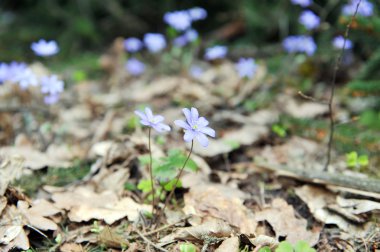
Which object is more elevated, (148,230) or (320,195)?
(320,195)

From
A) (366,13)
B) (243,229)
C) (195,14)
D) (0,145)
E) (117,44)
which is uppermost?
(366,13)

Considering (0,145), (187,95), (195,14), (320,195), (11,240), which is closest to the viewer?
(11,240)

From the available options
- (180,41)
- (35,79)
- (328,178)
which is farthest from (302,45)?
(35,79)

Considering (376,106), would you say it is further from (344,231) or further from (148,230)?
(148,230)

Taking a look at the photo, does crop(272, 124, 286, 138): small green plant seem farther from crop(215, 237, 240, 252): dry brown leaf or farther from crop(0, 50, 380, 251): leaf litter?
crop(215, 237, 240, 252): dry brown leaf

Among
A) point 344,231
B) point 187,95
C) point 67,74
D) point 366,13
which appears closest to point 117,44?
point 67,74

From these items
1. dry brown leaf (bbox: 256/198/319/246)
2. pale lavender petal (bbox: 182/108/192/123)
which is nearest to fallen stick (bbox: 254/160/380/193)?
dry brown leaf (bbox: 256/198/319/246)

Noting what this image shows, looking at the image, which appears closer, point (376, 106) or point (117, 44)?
point (376, 106)
